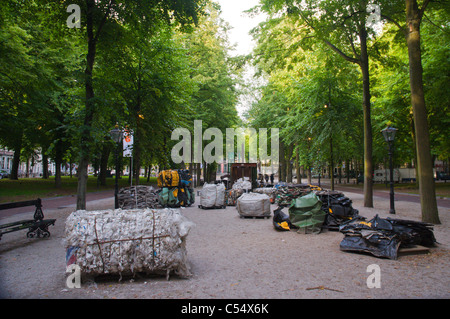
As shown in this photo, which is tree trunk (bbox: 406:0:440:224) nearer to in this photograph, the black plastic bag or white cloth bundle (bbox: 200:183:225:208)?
the black plastic bag

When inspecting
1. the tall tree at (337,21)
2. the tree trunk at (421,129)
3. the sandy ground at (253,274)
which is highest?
the tall tree at (337,21)

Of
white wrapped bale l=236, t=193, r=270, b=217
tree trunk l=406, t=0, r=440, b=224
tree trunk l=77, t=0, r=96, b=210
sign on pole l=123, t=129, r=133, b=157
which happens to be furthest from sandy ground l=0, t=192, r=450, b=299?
sign on pole l=123, t=129, r=133, b=157

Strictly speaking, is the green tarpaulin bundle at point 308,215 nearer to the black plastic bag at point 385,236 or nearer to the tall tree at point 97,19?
the black plastic bag at point 385,236

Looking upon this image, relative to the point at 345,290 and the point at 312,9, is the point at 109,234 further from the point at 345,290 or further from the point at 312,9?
the point at 312,9

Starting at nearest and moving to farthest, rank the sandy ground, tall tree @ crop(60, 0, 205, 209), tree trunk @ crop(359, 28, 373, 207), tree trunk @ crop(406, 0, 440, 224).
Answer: the sandy ground
tall tree @ crop(60, 0, 205, 209)
tree trunk @ crop(406, 0, 440, 224)
tree trunk @ crop(359, 28, 373, 207)

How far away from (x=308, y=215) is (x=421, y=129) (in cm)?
470

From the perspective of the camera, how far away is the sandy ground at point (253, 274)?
13.4 ft

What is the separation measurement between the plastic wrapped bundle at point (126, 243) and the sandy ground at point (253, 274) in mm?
270

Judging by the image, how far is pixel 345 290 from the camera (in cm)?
420

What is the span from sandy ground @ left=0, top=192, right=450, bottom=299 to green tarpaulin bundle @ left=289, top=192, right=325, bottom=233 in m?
0.99

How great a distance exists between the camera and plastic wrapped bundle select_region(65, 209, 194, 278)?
14.3ft

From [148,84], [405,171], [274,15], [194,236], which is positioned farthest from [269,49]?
[405,171]

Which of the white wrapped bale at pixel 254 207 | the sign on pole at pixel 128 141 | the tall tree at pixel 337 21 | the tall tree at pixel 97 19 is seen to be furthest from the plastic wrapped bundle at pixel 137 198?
the tall tree at pixel 337 21

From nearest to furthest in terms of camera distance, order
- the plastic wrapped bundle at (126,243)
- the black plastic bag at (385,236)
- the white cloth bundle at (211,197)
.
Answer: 1. the plastic wrapped bundle at (126,243)
2. the black plastic bag at (385,236)
3. the white cloth bundle at (211,197)
